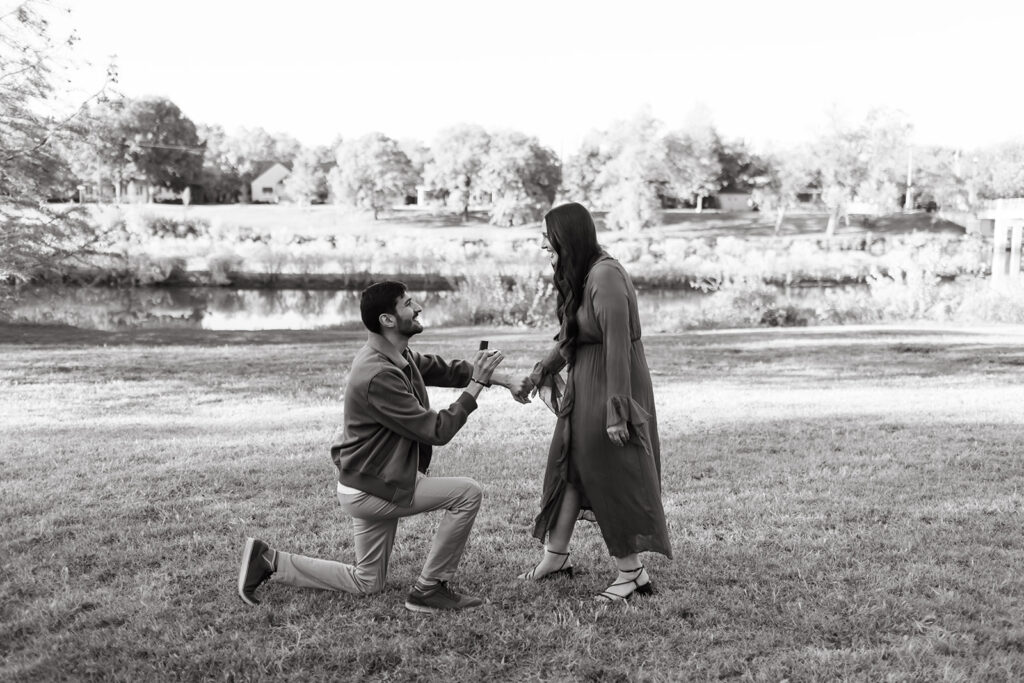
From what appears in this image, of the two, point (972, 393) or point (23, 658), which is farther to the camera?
point (972, 393)

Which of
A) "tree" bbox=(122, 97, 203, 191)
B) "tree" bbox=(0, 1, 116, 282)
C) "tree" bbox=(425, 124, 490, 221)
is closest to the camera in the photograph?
"tree" bbox=(0, 1, 116, 282)

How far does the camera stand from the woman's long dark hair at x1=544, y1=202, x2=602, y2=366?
4.44 m

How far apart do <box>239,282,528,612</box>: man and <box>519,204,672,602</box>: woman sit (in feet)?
1.14

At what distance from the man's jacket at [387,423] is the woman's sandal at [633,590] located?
1139 mm

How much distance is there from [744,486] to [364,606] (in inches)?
135

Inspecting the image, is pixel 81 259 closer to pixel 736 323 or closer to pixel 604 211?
pixel 736 323

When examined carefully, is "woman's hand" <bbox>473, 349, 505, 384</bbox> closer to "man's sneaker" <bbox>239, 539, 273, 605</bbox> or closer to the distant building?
"man's sneaker" <bbox>239, 539, 273, 605</bbox>

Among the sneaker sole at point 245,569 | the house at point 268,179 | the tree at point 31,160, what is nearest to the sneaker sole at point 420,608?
the sneaker sole at point 245,569

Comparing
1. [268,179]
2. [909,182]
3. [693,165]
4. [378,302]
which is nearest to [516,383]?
[378,302]

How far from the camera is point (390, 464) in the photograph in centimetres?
423

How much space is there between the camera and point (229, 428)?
9.04m

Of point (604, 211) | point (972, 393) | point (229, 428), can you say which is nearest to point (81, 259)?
point (229, 428)

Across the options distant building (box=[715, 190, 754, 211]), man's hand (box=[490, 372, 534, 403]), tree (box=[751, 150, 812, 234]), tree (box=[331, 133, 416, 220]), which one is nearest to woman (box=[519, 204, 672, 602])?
man's hand (box=[490, 372, 534, 403])

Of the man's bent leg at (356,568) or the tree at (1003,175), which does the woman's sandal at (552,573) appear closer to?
the man's bent leg at (356,568)
